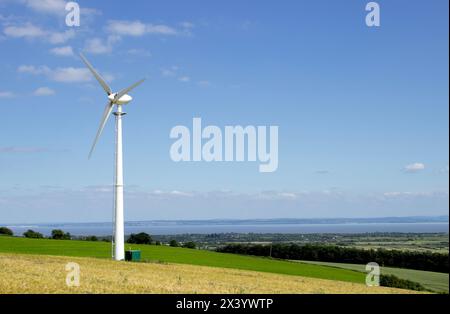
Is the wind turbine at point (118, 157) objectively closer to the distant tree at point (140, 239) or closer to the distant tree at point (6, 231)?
the distant tree at point (140, 239)

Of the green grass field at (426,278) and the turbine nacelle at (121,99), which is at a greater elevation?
the turbine nacelle at (121,99)

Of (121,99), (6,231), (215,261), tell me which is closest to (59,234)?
(6,231)

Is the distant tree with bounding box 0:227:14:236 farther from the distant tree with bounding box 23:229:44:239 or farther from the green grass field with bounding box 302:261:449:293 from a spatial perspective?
the green grass field with bounding box 302:261:449:293

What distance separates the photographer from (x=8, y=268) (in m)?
34.2

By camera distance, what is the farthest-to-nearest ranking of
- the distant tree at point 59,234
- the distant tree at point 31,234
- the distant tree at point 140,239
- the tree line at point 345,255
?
the distant tree at point 59,234 < the distant tree at point 31,234 < the distant tree at point 140,239 < the tree line at point 345,255

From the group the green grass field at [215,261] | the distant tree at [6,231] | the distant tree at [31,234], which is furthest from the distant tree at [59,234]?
the green grass field at [215,261]

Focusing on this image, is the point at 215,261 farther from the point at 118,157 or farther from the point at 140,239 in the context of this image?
the point at 140,239

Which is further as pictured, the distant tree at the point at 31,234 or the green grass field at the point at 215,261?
the distant tree at the point at 31,234

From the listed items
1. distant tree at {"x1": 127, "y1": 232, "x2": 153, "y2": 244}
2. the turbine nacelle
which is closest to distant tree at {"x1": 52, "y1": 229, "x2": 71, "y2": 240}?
distant tree at {"x1": 127, "y1": 232, "x2": 153, "y2": 244}

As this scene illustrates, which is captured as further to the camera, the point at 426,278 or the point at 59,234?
the point at 59,234

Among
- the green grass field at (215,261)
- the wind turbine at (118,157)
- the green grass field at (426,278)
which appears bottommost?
the green grass field at (426,278)

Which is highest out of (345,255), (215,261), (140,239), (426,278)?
(140,239)
